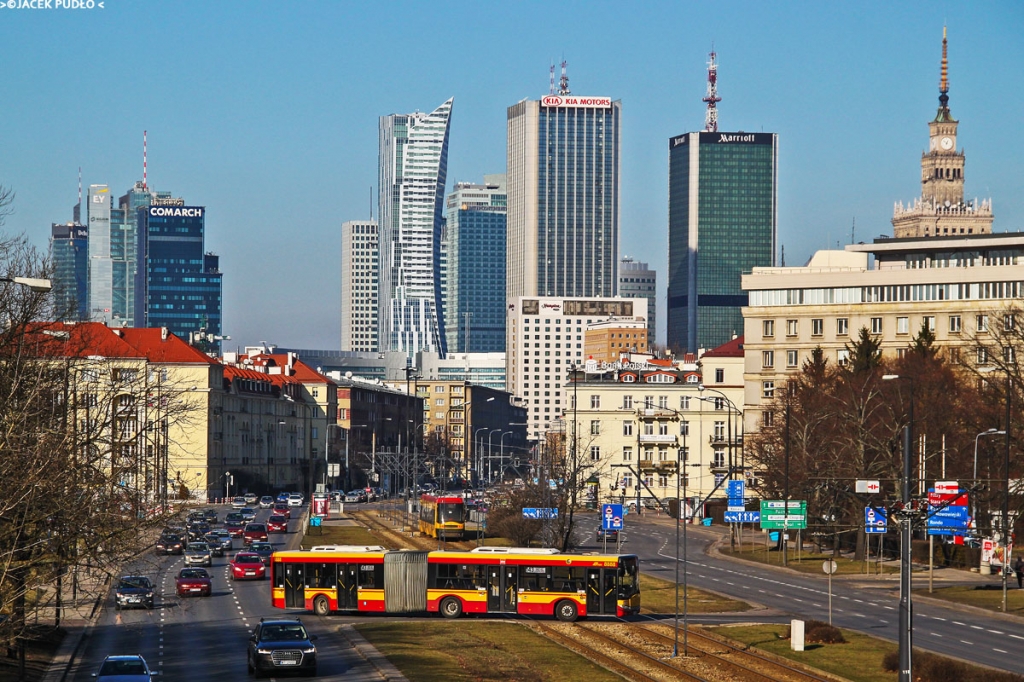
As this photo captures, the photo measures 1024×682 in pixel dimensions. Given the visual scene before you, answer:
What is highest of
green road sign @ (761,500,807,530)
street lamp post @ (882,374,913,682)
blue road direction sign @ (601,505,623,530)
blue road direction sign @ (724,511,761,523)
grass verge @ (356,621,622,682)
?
street lamp post @ (882,374,913,682)

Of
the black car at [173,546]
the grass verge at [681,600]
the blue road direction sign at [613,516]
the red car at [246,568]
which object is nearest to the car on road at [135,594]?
the red car at [246,568]

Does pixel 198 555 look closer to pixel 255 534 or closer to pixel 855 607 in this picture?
pixel 255 534

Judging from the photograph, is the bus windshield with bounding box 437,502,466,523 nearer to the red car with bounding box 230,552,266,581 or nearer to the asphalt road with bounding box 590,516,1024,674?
the asphalt road with bounding box 590,516,1024,674

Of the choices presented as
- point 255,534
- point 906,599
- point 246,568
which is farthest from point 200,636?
point 255,534

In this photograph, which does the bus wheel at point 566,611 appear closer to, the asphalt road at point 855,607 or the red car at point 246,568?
the asphalt road at point 855,607

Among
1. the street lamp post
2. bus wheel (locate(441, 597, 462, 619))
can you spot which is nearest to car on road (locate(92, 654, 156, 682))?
the street lamp post

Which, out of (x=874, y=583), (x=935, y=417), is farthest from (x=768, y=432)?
(x=874, y=583)

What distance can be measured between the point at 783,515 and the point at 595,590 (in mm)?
18556

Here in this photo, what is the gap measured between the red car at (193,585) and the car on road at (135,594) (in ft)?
13.8

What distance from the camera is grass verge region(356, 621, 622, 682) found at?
43.8 m

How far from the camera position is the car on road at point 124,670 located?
37.9 m

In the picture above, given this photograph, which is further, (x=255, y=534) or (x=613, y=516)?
(x=255, y=534)

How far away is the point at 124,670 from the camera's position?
38562 millimetres

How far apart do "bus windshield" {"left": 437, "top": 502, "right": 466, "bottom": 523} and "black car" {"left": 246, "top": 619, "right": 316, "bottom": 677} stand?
192 ft
